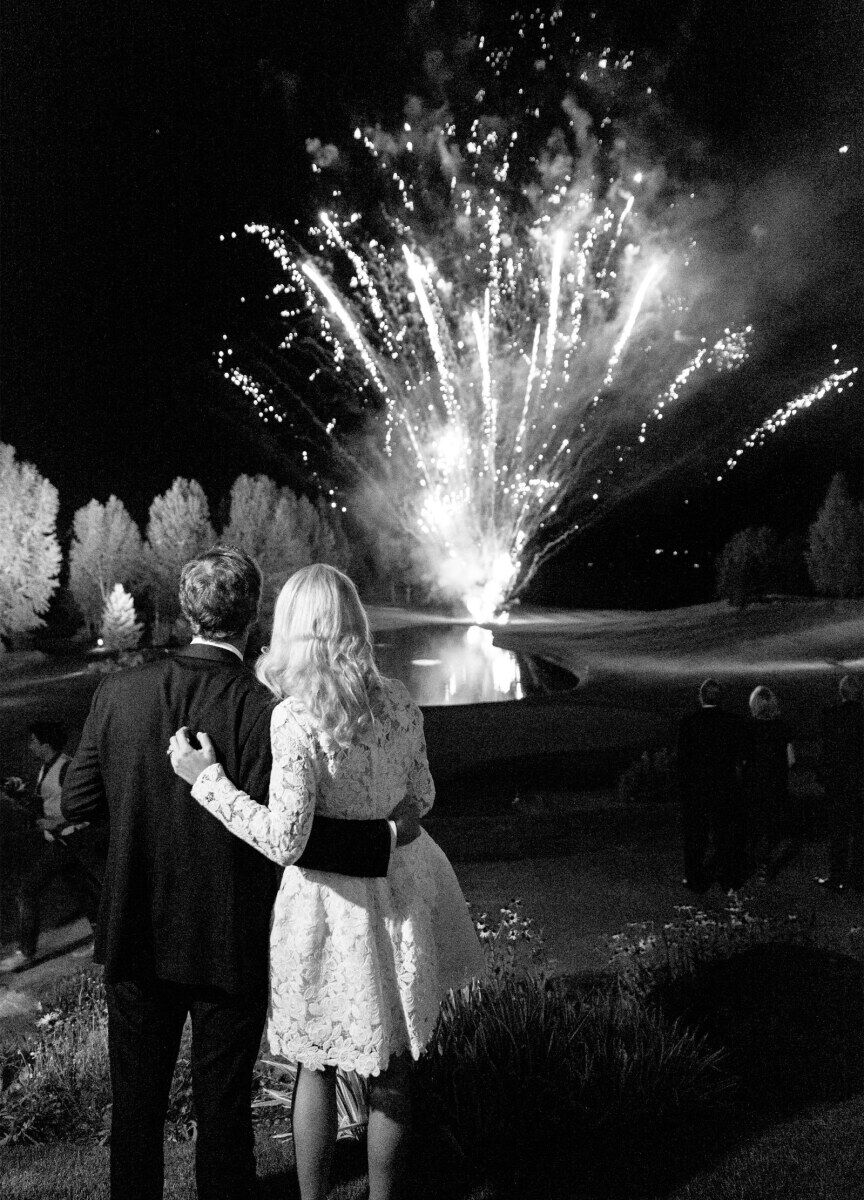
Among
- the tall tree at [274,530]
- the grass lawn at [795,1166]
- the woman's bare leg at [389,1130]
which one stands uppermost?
the tall tree at [274,530]

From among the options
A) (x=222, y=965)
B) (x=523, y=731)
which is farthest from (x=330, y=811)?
(x=523, y=731)

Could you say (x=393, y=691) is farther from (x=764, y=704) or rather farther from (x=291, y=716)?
(x=764, y=704)

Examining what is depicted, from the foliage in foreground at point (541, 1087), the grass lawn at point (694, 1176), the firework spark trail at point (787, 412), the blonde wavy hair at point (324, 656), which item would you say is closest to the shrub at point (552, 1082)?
the foliage in foreground at point (541, 1087)

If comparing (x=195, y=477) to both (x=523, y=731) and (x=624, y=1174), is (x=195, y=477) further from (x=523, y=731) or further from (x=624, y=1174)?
(x=624, y=1174)

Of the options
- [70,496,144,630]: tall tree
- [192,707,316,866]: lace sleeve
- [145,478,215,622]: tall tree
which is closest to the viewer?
[192,707,316,866]: lace sleeve

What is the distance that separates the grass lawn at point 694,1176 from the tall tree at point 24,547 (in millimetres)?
3130

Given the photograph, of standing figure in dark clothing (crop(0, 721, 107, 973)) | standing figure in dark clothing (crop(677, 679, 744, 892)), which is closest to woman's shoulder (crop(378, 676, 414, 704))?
standing figure in dark clothing (crop(0, 721, 107, 973))

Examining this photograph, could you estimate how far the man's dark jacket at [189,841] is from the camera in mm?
2541

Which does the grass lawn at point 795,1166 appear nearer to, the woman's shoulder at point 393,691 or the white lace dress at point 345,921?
the white lace dress at point 345,921

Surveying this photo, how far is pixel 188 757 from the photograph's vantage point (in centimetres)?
246

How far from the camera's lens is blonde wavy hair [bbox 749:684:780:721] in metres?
6.39

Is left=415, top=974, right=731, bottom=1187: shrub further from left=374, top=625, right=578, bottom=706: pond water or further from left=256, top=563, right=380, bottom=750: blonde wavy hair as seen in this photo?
left=374, top=625, right=578, bottom=706: pond water

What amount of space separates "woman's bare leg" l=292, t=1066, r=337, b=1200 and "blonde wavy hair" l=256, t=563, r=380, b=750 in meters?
0.92

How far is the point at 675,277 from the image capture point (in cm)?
712
